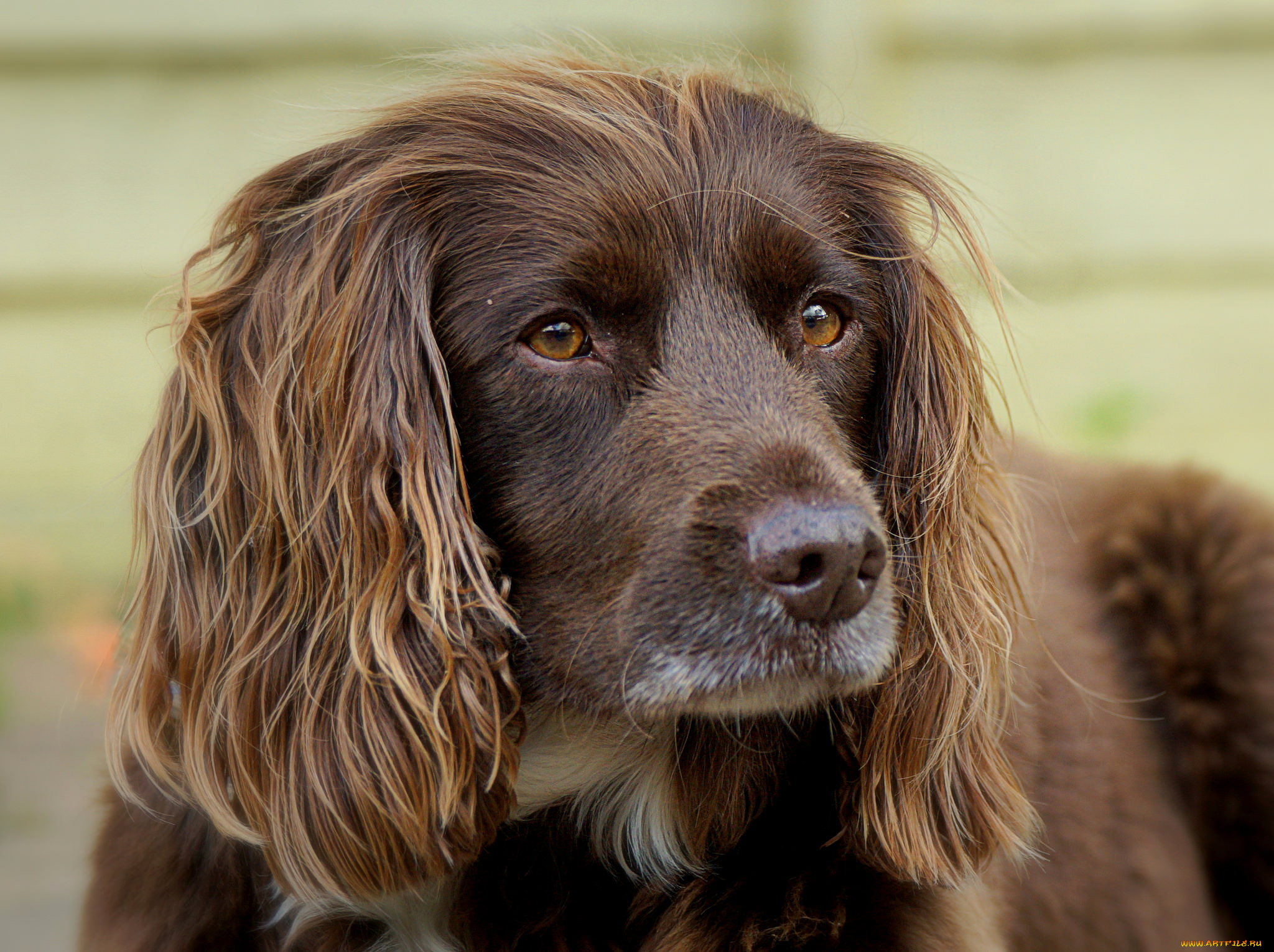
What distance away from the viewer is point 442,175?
2.36m

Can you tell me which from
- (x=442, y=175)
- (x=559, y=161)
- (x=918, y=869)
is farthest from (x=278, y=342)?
(x=918, y=869)

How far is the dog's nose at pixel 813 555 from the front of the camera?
6.59 feet

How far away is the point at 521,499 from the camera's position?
2268mm

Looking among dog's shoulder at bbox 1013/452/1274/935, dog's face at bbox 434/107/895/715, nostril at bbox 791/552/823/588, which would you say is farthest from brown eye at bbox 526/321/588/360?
dog's shoulder at bbox 1013/452/1274/935

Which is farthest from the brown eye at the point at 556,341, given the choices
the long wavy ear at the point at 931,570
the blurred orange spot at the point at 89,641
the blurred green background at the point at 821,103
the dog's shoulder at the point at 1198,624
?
the blurred green background at the point at 821,103

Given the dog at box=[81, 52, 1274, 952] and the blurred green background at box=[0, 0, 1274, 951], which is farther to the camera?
the blurred green background at box=[0, 0, 1274, 951]

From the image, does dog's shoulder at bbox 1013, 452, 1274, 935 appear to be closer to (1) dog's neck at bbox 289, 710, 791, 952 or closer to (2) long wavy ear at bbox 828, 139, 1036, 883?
(2) long wavy ear at bbox 828, 139, 1036, 883

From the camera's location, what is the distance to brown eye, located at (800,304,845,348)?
7.93 ft

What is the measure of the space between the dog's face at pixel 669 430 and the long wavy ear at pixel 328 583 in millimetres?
89

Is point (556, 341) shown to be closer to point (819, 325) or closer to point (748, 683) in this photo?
point (819, 325)

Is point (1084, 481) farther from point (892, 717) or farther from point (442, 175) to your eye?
point (442, 175)

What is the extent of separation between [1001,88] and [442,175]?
5.06 meters

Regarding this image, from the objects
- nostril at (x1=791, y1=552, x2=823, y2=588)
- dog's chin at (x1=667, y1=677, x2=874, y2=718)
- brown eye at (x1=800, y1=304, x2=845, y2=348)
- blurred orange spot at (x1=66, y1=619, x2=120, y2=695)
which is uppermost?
brown eye at (x1=800, y1=304, x2=845, y2=348)

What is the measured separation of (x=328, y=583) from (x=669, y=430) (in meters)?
0.61
